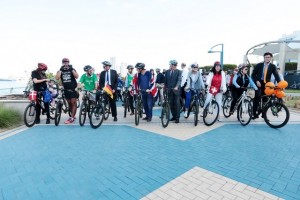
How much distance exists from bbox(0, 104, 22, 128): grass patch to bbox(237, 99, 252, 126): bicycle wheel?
22.7 ft

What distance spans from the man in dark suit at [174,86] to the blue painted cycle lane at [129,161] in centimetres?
160

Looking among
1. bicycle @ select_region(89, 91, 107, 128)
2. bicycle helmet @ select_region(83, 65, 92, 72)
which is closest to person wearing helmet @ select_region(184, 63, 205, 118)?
bicycle @ select_region(89, 91, 107, 128)

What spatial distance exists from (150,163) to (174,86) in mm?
3485

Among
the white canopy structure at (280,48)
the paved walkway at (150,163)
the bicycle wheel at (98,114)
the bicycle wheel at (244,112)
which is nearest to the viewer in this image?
the paved walkway at (150,163)

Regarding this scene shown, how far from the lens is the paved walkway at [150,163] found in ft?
9.47

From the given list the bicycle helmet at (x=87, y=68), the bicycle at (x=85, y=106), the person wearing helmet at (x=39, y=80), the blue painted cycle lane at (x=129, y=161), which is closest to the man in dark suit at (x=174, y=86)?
the blue painted cycle lane at (x=129, y=161)

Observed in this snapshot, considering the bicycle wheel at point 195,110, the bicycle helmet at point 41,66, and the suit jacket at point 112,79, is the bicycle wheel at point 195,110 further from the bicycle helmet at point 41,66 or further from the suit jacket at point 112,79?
the bicycle helmet at point 41,66

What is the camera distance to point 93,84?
732 cm

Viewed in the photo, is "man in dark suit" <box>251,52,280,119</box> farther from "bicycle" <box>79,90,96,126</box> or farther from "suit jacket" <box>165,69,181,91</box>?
"bicycle" <box>79,90,96,126</box>

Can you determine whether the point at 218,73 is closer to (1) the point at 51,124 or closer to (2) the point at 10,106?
(1) the point at 51,124

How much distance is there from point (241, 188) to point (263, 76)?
192 inches

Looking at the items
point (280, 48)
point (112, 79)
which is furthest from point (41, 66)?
point (280, 48)

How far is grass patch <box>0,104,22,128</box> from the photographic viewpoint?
20.7 ft

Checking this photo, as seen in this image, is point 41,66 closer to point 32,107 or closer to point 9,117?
point 32,107
